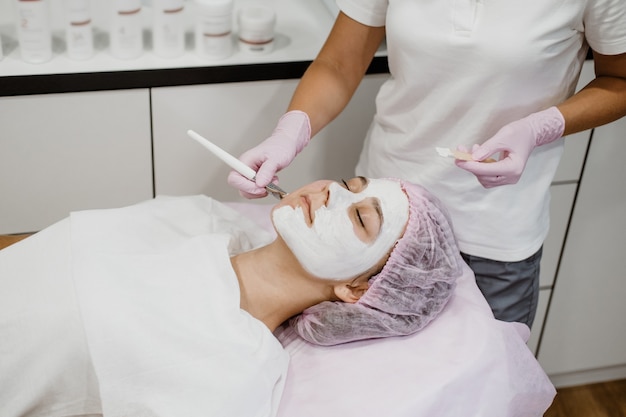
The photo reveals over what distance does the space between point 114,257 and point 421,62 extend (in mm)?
665

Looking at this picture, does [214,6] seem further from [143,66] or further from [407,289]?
[407,289]

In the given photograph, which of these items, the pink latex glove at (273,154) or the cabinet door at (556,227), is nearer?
the pink latex glove at (273,154)

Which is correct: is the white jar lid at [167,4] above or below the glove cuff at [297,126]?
above

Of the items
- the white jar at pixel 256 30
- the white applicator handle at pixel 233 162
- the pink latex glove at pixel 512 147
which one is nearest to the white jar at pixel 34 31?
the white jar at pixel 256 30

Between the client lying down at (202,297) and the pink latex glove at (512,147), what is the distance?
13cm

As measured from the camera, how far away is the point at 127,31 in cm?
187

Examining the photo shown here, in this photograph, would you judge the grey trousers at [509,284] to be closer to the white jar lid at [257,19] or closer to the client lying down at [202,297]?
the client lying down at [202,297]

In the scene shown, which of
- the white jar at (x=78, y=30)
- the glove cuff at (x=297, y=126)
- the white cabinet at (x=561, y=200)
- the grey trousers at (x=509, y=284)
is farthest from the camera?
the white cabinet at (x=561, y=200)

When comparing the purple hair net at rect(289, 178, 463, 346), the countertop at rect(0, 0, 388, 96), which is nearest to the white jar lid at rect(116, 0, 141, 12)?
the countertop at rect(0, 0, 388, 96)

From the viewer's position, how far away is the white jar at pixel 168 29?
6.16ft

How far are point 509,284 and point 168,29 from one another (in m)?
0.93

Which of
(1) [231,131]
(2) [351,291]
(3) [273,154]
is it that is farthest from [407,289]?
(1) [231,131]

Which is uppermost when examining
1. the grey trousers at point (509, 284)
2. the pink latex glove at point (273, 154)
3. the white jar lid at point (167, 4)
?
the white jar lid at point (167, 4)

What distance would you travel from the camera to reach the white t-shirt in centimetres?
148
